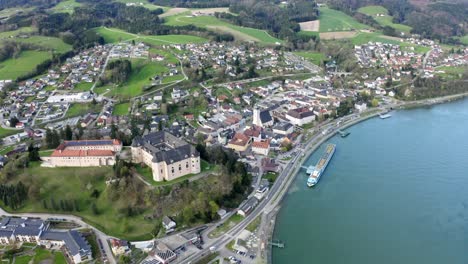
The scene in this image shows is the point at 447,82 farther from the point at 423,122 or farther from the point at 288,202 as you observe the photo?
the point at 288,202

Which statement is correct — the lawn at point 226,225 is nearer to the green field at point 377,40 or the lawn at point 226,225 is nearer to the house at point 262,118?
the house at point 262,118

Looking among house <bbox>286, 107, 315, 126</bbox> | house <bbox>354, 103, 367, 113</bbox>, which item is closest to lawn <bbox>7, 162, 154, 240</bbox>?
house <bbox>286, 107, 315, 126</bbox>

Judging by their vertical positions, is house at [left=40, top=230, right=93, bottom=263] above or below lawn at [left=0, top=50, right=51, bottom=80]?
below

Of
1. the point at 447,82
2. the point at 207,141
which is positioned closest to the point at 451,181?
the point at 207,141

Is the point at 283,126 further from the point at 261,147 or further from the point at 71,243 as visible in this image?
the point at 71,243

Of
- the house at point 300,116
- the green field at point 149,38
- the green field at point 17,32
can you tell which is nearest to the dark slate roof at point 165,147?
the house at point 300,116

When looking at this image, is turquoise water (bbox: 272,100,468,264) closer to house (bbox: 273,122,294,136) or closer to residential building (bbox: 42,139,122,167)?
house (bbox: 273,122,294,136)

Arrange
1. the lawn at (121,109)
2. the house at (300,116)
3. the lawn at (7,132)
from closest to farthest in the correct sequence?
the lawn at (7,132) < the house at (300,116) < the lawn at (121,109)

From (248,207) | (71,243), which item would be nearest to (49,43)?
(71,243)
